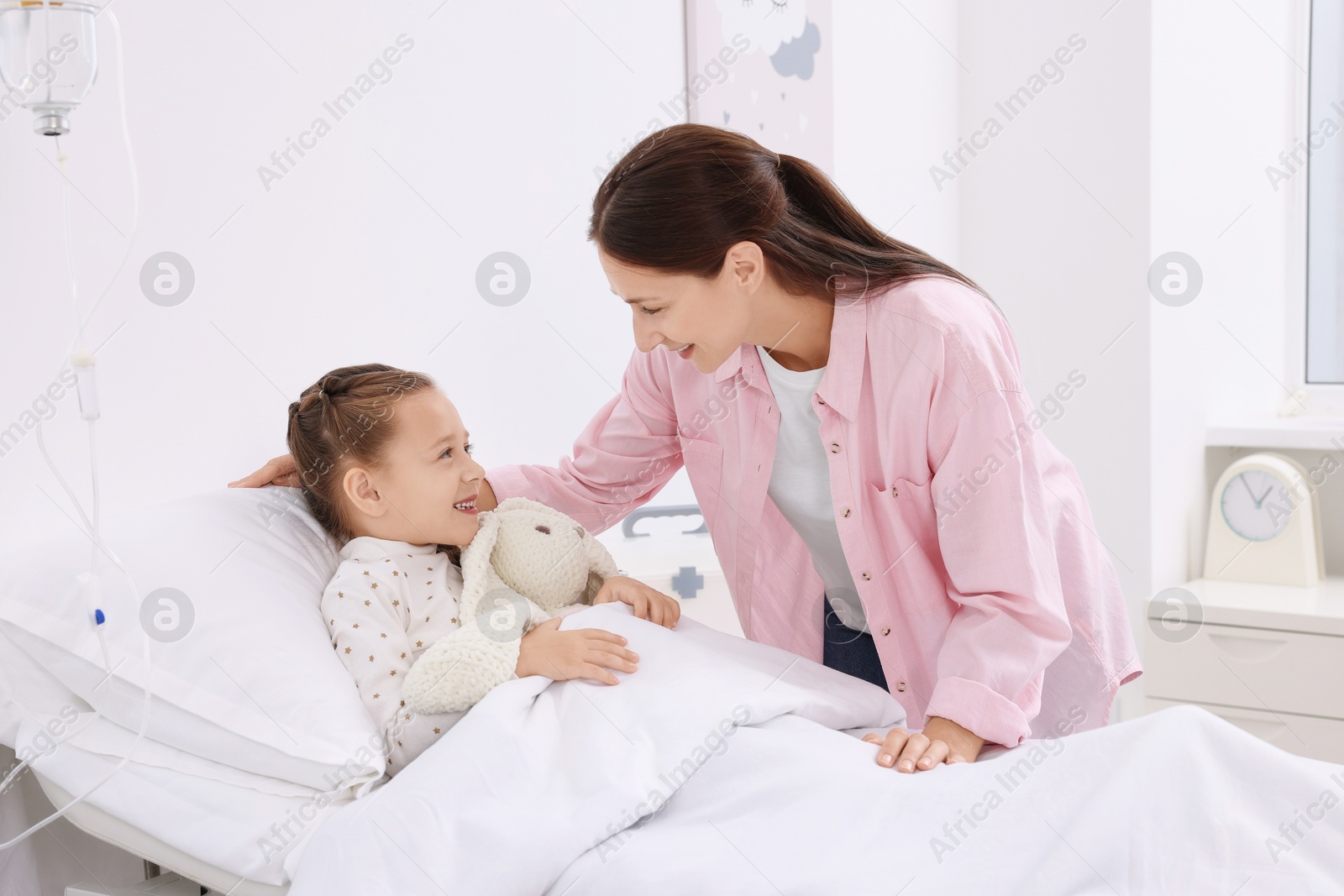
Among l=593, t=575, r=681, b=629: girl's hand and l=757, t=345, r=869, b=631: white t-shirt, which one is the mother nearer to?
l=757, t=345, r=869, b=631: white t-shirt

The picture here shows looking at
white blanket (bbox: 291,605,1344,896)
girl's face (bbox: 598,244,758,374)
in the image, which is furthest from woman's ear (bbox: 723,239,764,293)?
white blanket (bbox: 291,605,1344,896)

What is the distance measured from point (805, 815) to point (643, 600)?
0.44m

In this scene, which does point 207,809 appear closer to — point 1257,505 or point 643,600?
point 643,600

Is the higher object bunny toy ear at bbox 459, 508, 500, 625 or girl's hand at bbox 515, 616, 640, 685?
bunny toy ear at bbox 459, 508, 500, 625

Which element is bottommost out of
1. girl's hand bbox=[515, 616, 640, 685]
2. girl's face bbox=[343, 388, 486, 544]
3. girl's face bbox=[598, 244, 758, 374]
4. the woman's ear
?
girl's hand bbox=[515, 616, 640, 685]

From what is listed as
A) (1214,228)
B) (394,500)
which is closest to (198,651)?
(394,500)

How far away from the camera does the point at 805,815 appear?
3.01 ft

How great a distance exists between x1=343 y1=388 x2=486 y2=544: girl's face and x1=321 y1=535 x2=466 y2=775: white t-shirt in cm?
3

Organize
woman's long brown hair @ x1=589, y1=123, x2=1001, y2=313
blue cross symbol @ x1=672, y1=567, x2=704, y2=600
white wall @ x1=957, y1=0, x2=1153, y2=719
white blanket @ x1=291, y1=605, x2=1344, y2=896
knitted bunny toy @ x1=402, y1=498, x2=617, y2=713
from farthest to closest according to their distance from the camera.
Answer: white wall @ x1=957, y1=0, x2=1153, y2=719 → blue cross symbol @ x1=672, y1=567, x2=704, y2=600 → woman's long brown hair @ x1=589, y1=123, x2=1001, y2=313 → knitted bunny toy @ x1=402, y1=498, x2=617, y2=713 → white blanket @ x1=291, y1=605, x2=1344, y2=896

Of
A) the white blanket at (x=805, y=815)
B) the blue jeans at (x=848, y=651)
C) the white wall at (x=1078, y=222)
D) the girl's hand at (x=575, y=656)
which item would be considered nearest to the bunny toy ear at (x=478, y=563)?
the girl's hand at (x=575, y=656)

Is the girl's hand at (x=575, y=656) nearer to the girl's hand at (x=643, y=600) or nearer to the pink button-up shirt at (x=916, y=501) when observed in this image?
the girl's hand at (x=643, y=600)

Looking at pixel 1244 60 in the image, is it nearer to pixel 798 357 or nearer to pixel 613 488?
pixel 798 357

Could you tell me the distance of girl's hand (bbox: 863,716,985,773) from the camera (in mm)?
1034

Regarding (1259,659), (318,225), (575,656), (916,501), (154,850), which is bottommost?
(1259,659)
